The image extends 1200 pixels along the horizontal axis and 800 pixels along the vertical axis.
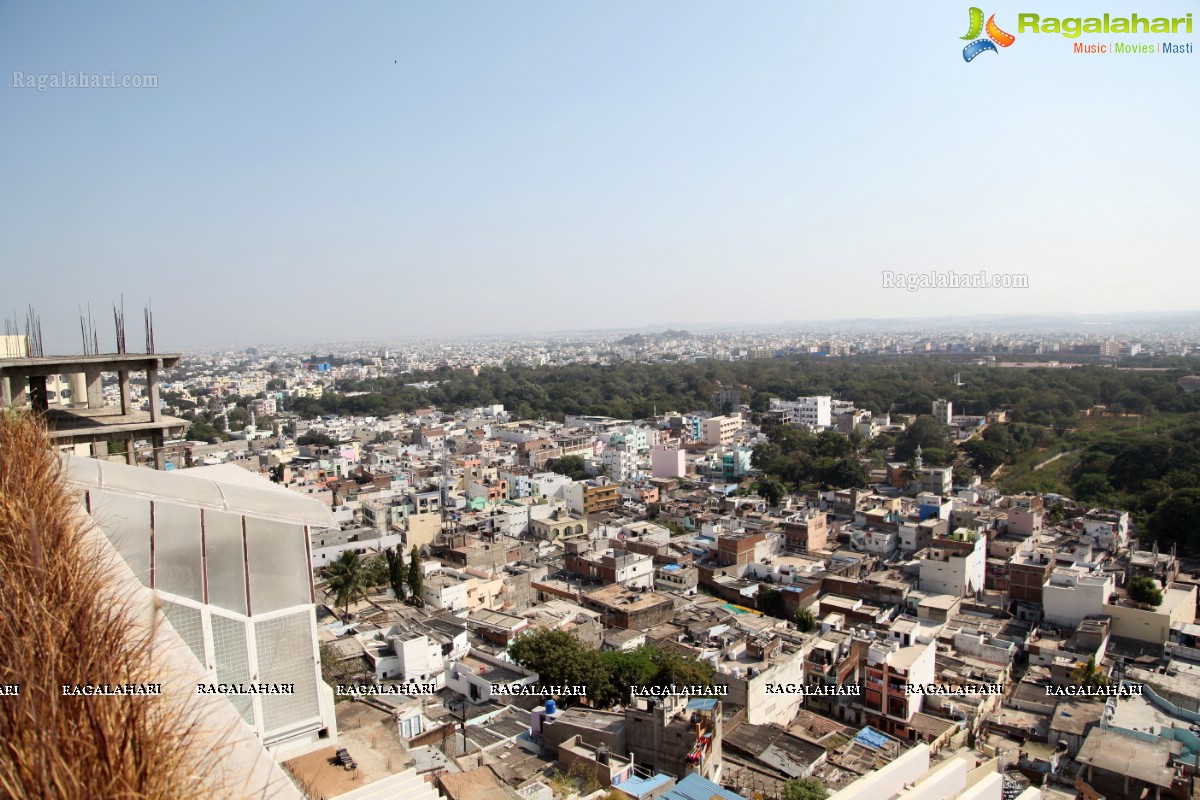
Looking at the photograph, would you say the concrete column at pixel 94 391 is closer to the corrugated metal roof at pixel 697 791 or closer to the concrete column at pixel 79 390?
the concrete column at pixel 79 390

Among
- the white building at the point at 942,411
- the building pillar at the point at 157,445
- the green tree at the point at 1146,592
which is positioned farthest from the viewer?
the white building at the point at 942,411

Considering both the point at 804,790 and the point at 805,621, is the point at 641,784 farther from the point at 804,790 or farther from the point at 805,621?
the point at 805,621

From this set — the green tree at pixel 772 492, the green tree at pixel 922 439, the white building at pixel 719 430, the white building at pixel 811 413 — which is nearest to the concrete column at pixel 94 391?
the green tree at pixel 772 492

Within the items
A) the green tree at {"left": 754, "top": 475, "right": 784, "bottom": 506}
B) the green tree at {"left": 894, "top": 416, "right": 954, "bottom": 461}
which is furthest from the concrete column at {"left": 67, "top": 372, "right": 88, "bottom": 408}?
the green tree at {"left": 894, "top": 416, "right": 954, "bottom": 461}

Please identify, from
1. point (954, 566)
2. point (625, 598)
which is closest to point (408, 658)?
point (625, 598)

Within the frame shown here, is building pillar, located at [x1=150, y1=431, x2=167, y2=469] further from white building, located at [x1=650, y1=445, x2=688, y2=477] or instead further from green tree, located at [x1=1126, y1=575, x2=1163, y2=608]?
white building, located at [x1=650, y1=445, x2=688, y2=477]

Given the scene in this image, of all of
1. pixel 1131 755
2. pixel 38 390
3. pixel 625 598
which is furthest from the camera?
pixel 625 598
